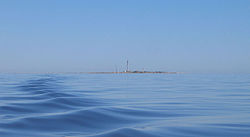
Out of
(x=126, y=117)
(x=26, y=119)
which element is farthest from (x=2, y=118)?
(x=126, y=117)

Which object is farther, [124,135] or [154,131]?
[154,131]

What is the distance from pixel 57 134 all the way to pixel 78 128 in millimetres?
473

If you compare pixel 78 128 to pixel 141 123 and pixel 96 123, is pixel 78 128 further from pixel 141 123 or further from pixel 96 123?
pixel 141 123

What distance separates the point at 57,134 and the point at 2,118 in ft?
5.34

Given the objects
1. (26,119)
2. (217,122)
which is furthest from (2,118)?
(217,122)

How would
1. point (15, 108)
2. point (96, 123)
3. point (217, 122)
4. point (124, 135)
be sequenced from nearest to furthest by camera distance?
point (124, 135)
point (96, 123)
point (217, 122)
point (15, 108)

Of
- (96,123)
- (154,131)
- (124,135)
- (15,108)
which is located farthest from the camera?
(15,108)

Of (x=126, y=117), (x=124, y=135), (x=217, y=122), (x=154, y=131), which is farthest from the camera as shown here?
(x=126, y=117)

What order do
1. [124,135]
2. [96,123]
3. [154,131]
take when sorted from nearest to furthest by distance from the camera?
[124,135] → [154,131] → [96,123]

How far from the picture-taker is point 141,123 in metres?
5.07

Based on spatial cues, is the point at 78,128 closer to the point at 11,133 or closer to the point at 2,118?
the point at 11,133

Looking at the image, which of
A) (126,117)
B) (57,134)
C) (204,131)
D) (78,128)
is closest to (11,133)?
(57,134)

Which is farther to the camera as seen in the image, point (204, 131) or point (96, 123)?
point (96, 123)

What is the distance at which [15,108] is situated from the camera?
6555 millimetres
